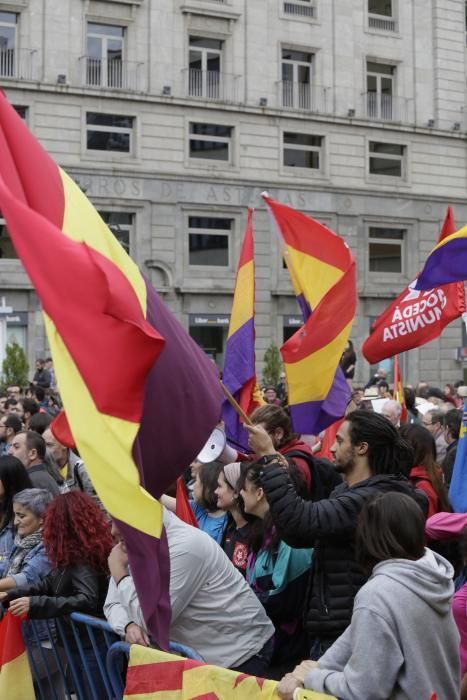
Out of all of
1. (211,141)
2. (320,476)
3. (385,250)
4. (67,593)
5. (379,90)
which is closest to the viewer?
(67,593)

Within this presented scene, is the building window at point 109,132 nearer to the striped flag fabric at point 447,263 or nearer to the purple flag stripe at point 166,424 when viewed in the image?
the striped flag fabric at point 447,263

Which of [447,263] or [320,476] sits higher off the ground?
[447,263]

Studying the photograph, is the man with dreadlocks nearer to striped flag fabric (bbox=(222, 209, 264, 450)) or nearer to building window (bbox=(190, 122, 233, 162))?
striped flag fabric (bbox=(222, 209, 264, 450))

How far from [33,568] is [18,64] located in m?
26.7

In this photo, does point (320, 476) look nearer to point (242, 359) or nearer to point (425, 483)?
point (425, 483)

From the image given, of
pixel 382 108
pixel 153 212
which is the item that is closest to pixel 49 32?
pixel 153 212

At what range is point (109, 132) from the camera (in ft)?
103

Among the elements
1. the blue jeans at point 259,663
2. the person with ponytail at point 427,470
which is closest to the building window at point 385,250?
the person with ponytail at point 427,470

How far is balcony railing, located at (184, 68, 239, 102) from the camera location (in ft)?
108

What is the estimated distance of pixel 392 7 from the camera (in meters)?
37.0

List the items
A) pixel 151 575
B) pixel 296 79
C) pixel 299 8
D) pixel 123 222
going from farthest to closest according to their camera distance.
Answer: pixel 299 8
pixel 296 79
pixel 123 222
pixel 151 575

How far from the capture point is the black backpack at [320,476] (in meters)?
5.88

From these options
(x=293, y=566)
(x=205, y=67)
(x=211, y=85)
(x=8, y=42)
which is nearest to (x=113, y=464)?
(x=293, y=566)

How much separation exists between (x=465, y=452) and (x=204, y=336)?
27.0m
